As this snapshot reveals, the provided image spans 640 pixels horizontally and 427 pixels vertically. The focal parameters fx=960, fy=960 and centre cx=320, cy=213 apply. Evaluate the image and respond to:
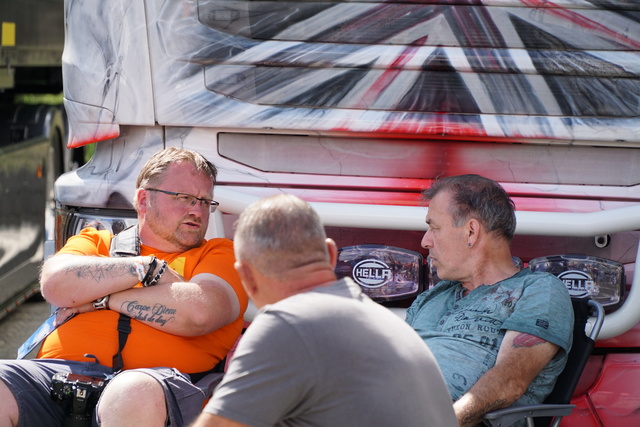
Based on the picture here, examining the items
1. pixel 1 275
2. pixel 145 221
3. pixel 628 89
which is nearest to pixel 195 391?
pixel 145 221

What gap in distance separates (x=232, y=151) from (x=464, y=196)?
0.93 meters

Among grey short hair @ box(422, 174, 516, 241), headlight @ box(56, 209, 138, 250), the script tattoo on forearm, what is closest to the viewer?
the script tattoo on forearm

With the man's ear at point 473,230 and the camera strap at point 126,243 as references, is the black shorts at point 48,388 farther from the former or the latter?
the man's ear at point 473,230

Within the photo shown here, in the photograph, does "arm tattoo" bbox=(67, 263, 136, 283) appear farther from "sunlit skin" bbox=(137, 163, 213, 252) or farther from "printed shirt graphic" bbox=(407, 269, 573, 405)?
"printed shirt graphic" bbox=(407, 269, 573, 405)

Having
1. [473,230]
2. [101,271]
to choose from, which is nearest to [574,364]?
[473,230]

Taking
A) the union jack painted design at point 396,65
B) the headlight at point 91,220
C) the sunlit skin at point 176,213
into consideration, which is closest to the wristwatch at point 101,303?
the sunlit skin at point 176,213

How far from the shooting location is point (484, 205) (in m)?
3.41

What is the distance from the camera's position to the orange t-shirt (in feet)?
10.9

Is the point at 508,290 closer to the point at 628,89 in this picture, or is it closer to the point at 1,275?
the point at 628,89

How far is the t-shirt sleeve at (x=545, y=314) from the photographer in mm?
3184

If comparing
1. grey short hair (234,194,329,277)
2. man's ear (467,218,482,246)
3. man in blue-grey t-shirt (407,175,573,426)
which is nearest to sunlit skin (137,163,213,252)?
man in blue-grey t-shirt (407,175,573,426)

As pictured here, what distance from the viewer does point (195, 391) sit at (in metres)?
3.08

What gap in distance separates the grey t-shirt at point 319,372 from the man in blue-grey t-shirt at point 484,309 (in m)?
0.96

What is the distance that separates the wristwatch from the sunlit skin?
37cm
